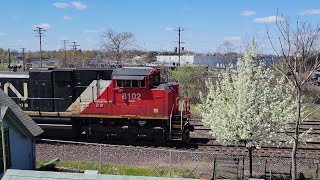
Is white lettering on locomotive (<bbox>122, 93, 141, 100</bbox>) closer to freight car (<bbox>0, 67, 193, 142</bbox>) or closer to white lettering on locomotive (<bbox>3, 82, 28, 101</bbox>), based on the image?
freight car (<bbox>0, 67, 193, 142</bbox>)

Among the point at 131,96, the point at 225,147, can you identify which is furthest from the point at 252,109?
the point at 131,96

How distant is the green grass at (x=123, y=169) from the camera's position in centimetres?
1514

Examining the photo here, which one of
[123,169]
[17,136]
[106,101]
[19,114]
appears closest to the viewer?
[17,136]

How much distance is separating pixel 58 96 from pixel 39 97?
3.82 ft

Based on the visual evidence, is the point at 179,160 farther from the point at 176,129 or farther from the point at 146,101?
the point at 146,101

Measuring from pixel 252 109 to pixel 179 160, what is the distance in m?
4.80

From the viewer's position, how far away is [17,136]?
12.9 meters

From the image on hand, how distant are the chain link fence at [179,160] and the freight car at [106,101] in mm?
1318

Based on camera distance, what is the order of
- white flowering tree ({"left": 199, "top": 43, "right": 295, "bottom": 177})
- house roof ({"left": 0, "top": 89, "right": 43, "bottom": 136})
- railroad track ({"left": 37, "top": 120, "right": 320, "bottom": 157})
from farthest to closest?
railroad track ({"left": 37, "top": 120, "right": 320, "bottom": 157}) → white flowering tree ({"left": 199, "top": 43, "right": 295, "bottom": 177}) → house roof ({"left": 0, "top": 89, "right": 43, "bottom": 136})

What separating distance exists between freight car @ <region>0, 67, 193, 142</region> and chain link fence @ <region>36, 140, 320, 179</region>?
132 centimetres

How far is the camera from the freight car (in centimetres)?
1902

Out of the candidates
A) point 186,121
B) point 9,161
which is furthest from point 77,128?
Answer: point 9,161

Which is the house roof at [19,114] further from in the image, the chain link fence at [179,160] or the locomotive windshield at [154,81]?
the locomotive windshield at [154,81]

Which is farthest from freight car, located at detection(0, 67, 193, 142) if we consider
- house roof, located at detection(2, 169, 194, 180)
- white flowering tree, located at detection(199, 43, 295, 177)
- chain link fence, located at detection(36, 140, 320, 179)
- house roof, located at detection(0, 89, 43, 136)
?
house roof, located at detection(2, 169, 194, 180)
